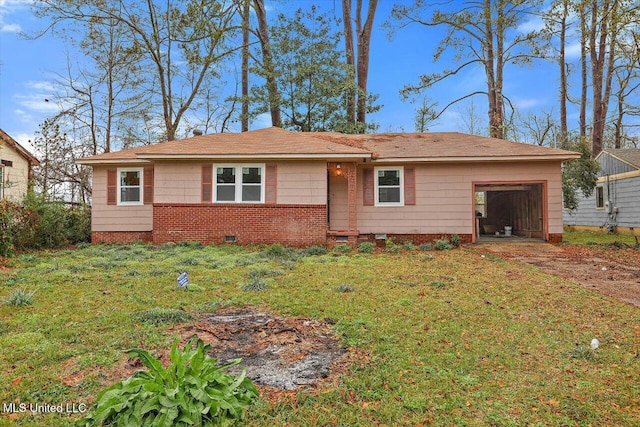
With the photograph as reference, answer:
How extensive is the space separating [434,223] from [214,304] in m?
8.49

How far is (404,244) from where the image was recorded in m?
11.1

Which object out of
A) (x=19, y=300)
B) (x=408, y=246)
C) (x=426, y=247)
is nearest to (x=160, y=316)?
(x=19, y=300)

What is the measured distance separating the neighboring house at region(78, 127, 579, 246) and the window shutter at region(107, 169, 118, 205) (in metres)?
0.03

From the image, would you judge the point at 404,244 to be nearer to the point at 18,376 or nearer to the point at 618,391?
the point at 618,391

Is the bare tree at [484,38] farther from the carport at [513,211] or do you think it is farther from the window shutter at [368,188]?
the window shutter at [368,188]

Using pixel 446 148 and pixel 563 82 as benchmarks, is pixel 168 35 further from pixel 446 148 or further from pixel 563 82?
pixel 563 82

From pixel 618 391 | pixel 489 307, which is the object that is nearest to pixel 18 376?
pixel 618 391

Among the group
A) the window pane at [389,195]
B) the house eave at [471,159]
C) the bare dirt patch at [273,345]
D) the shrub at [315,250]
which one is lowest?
the bare dirt patch at [273,345]

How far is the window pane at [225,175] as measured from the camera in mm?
11172

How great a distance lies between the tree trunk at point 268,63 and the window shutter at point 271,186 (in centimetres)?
923

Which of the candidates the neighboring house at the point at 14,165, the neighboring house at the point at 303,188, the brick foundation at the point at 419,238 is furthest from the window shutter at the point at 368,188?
the neighboring house at the point at 14,165

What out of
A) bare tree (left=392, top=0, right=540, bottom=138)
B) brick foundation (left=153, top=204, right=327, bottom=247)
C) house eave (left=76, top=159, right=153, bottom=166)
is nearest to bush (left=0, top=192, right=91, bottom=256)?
house eave (left=76, top=159, right=153, bottom=166)

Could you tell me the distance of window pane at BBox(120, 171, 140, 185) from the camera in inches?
479

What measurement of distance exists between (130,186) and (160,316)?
31.0 ft
